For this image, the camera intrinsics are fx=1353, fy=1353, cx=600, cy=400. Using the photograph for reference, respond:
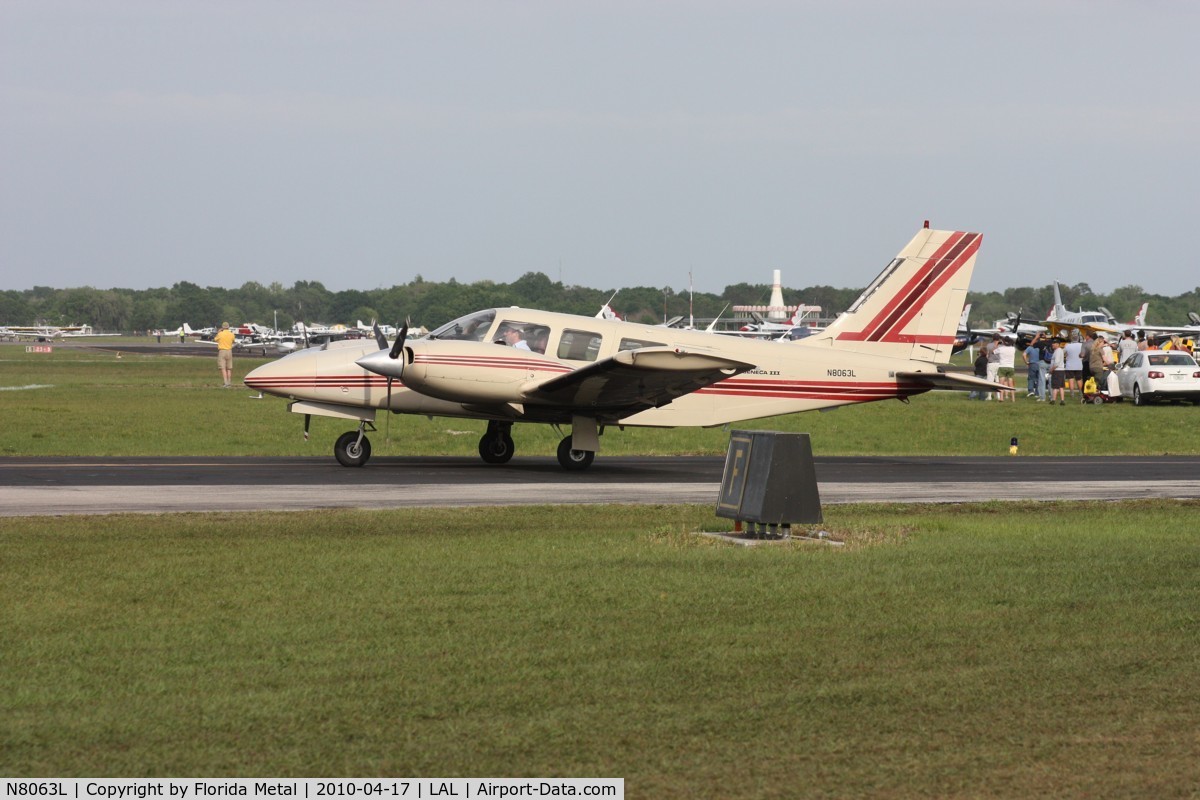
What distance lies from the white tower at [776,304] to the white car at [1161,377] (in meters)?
122

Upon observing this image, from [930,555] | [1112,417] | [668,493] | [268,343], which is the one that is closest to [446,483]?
[668,493]

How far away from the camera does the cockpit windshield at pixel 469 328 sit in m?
21.4

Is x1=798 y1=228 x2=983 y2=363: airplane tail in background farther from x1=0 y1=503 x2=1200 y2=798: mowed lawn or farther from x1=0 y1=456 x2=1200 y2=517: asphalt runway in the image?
x1=0 y1=503 x2=1200 y2=798: mowed lawn

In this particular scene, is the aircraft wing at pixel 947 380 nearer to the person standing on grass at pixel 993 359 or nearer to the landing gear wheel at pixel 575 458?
the landing gear wheel at pixel 575 458

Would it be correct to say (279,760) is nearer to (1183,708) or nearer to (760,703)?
(760,703)

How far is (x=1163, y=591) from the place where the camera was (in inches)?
416

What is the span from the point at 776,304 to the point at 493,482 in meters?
151

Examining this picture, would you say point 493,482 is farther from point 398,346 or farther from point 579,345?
point 579,345

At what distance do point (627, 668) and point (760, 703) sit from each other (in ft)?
3.37

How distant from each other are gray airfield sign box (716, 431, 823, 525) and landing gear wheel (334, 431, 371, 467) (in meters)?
10.0

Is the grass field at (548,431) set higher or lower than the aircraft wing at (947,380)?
lower

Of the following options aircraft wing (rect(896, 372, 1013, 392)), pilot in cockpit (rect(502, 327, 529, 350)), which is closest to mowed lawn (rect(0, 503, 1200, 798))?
pilot in cockpit (rect(502, 327, 529, 350))

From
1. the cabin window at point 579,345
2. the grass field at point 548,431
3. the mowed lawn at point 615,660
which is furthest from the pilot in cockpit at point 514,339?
the mowed lawn at point 615,660

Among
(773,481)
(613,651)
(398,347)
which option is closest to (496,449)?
(398,347)
